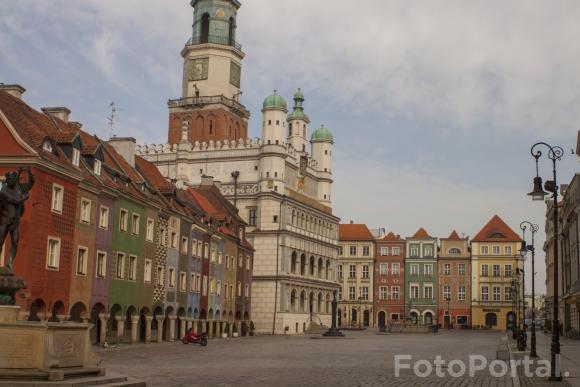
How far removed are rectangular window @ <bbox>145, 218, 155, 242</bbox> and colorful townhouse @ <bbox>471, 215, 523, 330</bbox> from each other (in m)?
82.0

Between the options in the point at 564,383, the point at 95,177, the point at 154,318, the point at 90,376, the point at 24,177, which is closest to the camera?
the point at 90,376

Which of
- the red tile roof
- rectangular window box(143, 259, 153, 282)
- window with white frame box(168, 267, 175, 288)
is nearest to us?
rectangular window box(143, 259, 153, 282)

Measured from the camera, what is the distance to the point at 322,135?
345 feet

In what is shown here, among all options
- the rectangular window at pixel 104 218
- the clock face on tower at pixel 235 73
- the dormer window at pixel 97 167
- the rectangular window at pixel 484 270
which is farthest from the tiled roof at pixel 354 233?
the rectangular window at pixel 104 218

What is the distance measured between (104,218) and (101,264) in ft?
8.41

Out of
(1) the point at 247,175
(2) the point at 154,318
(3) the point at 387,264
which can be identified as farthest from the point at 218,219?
(3) the point at 387,264

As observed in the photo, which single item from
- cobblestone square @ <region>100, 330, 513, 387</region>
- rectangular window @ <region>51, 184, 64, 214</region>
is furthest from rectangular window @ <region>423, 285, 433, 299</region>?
rectangular window @ <region>51, 184, 64, 214</region>

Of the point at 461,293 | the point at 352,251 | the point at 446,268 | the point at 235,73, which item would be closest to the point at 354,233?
the point at 352,251

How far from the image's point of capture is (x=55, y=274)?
126ft

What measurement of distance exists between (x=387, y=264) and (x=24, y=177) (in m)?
96.3

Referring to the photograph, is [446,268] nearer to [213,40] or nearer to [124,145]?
[213,40]

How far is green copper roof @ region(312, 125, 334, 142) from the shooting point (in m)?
105

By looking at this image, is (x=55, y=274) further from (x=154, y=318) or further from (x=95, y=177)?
(x=154, y=318)

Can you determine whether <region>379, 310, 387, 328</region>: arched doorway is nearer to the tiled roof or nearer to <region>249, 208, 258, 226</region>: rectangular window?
the tiled roof
